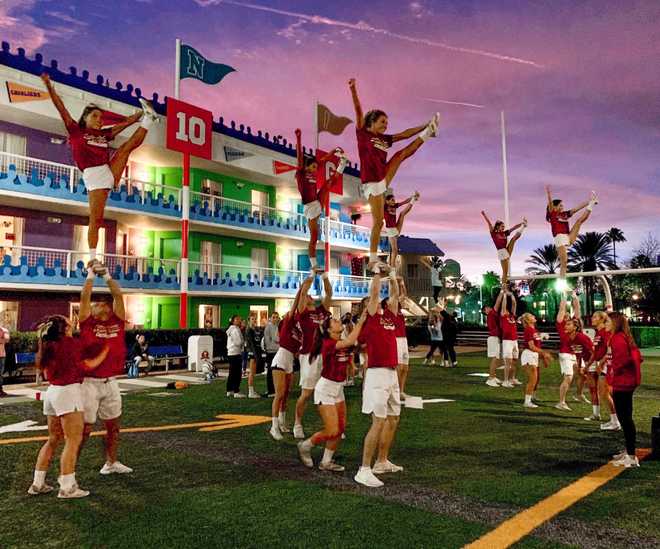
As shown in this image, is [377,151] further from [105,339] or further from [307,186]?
[105,339]

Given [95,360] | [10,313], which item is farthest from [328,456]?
[10,313]

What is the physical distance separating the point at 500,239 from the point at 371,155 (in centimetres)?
885

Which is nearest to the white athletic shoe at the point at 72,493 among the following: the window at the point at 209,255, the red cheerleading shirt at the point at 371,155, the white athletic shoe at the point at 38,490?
the white athletic shoe at the point at 38,490

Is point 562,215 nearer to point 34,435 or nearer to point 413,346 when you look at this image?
point 34,435

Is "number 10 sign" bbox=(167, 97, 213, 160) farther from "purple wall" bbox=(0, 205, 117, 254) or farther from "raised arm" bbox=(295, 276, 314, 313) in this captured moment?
"raised arm" bbox=(295, 276, 314, 313)

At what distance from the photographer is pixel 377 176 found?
632 cm

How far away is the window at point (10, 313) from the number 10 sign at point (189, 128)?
30.0 ft

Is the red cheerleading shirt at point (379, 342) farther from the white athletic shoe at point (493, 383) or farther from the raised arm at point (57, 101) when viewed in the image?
the white athletic shoe at point (493, 383)

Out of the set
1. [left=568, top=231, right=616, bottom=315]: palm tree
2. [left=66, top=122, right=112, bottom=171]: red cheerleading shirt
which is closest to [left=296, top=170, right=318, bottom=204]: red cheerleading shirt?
[left=66, top=122, right=112, bottom=171]: red cheerleading shirt

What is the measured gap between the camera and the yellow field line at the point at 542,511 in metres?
4.21

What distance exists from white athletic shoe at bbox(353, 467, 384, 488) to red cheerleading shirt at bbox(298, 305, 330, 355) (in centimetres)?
282

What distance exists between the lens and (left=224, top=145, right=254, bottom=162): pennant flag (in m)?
26.8

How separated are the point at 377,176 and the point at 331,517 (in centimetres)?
385

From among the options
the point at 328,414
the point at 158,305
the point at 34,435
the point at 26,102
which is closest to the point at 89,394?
the point at 328,414
